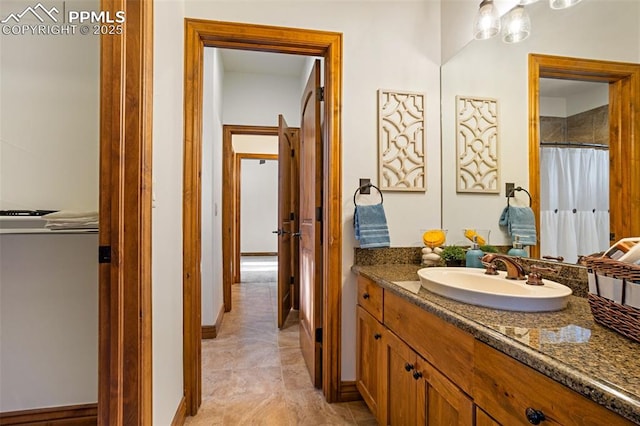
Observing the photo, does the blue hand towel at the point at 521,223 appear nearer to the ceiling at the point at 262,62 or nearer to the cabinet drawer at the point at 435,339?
the cabinet drawer at the point at 435,339

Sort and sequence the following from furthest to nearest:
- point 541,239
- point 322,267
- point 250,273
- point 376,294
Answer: point 250,273 → point 322,267 → point 376,294 → point 541,239

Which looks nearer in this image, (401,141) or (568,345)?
(568,345)

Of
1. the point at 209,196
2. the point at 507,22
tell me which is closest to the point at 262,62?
the point at 209,196

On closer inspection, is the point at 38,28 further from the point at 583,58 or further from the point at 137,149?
the point at 583,58

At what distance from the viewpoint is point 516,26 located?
5.02 ft

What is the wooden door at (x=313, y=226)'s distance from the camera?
2.05 metres

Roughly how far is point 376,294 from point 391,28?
1.60 meters

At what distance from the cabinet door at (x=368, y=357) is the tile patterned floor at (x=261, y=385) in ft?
0.61

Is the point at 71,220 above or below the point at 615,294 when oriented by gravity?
above

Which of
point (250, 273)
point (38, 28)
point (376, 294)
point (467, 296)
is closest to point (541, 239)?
point (467, 296)

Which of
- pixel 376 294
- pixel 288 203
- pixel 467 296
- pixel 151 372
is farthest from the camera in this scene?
pixel 288 203

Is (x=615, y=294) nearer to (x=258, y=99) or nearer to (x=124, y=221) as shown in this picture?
(x=124, y=221)

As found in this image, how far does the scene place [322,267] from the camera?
2.07 meters

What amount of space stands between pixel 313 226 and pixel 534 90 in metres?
1.37
